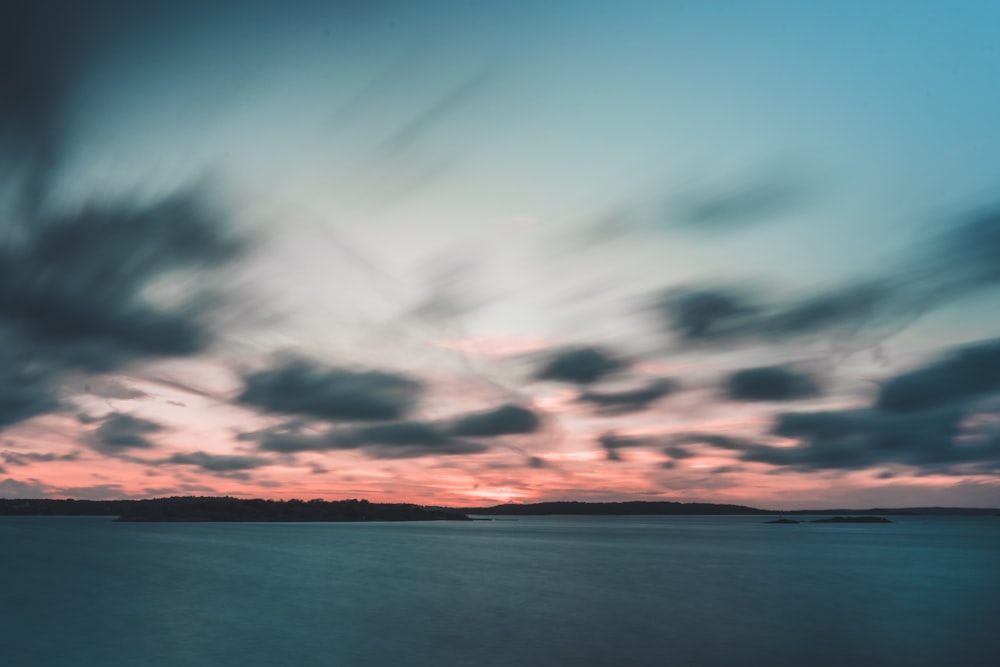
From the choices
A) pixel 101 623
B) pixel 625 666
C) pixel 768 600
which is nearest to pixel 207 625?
pixel 101 623

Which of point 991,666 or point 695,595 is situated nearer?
point 991,666

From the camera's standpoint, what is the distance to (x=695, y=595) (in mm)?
48375

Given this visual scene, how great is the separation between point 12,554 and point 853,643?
105 metres

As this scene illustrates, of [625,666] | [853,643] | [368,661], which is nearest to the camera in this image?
[625,666]

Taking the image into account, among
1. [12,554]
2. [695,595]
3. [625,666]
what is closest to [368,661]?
[625,666]

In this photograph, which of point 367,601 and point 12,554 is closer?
point 367,601

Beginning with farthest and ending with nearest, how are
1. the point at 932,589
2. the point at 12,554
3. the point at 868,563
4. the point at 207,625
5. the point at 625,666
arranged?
the point at 12,554 → the point at 868,563 → the point at 932,589 → the point at 207,625 → the point at 625,666

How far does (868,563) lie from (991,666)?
2447 inches

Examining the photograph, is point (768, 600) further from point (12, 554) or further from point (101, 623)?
point (12, 554)

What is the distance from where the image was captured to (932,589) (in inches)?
2153

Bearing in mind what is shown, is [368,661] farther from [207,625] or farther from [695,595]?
[695,595]

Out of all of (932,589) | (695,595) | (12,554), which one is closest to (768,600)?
(695,595)

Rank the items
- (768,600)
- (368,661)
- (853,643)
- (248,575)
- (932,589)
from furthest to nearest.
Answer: (248,575), (932,589), (768,600), (853,643), (368,661)

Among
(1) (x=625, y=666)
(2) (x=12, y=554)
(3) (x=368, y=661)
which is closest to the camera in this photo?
(1) (x=625, y=666)
